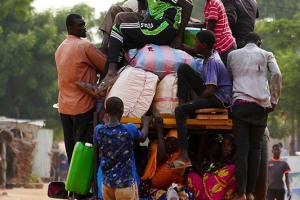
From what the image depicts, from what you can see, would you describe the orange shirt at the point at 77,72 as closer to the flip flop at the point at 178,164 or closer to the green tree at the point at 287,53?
the flip flop at the point at 178,164

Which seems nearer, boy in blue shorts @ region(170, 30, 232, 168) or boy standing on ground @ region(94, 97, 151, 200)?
boy standing on ground @ region(94, 97, 151, 200)

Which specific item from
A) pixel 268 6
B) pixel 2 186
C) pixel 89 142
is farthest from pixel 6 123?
pixel 89 142

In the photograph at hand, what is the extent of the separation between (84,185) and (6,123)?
27.1 metres

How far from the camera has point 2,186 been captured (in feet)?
106

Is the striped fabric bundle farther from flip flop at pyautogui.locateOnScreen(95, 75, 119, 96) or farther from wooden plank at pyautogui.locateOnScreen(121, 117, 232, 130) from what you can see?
wooden plank at pyautogui.locateOnScreen(121, 117, 232, 130)

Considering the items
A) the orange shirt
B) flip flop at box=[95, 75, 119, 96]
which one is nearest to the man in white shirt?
flip flop at box=[95, 75, 119, 96]

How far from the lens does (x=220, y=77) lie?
7.50m

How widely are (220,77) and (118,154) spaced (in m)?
1.21

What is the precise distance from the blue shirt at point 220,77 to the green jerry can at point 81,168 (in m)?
1.24

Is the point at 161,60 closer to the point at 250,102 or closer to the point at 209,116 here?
the point at 209,116

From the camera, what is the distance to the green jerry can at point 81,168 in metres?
7.57

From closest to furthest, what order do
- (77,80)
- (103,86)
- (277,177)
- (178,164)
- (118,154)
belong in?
(118,154) → (178,164) → (103,86) → (77,80) → (277,177)

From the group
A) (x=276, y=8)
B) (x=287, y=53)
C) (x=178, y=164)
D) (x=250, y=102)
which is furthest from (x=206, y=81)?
(x=276, y=8)

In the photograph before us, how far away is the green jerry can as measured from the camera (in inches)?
298
